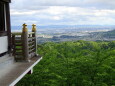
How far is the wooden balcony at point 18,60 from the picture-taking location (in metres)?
8.52

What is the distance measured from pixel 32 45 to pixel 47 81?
1258 centimetres

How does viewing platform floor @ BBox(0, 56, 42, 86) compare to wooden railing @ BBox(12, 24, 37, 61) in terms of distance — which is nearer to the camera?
viewing platform floor @ BBox(0, 56, 42, 86)

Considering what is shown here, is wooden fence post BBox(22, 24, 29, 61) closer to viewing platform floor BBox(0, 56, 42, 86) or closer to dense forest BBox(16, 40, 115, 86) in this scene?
viewing platform floor BBox(0, 56, 42, 86)

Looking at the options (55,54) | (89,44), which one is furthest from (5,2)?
(89,44)

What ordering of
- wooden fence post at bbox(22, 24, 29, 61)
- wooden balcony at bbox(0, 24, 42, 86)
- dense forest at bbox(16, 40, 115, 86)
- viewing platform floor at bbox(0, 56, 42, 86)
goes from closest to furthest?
viewing platform floor at bbox(0, 56, 42, 86) → wooden balcony at bbox(0, 24, 42, 86) → wooden fence post at bbox(22, 24, 29, 61) → dense forest at bbox(16, 40, 115, 86)

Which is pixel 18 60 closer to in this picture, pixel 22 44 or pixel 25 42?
Result: pixel 22 44

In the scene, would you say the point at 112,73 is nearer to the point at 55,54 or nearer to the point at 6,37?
the point at 55,54

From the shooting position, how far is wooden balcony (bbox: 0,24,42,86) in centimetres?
852

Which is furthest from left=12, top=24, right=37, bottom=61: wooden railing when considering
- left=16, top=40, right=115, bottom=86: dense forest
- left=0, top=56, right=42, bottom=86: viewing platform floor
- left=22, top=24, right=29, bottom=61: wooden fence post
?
left=16, top=40, right=115, bottom=86: dense forest

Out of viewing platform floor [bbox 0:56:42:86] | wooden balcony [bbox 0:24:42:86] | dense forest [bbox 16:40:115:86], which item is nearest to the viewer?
viewing platform floor [bbox 0:56:42:86]

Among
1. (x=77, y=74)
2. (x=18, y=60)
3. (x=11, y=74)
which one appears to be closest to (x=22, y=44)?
(x=18, y=60)

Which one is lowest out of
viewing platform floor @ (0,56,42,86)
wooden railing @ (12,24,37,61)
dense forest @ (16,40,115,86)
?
dense forest @ (16,40,115,86)

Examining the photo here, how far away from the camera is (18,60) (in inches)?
468

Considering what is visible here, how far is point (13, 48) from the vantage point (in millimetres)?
12070
